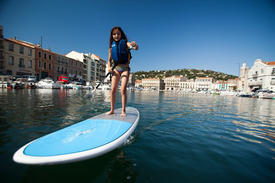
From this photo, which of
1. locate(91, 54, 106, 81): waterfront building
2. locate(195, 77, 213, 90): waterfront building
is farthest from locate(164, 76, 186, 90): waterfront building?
locate(91, 54, 106, 81): waterfront building

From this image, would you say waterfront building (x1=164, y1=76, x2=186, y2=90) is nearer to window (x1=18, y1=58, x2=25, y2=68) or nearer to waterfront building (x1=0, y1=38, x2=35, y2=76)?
waterfront building (x1=0, y1=38, x2=35, y2=76)

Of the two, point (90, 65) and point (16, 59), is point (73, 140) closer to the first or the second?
point (16, 59)

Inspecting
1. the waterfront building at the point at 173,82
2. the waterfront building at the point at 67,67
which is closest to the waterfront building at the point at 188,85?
the waterfront building at the point at 173,82

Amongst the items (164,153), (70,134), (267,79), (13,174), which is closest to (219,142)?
(164,153)

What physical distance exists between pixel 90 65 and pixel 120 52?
57.7 meters

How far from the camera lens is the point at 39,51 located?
3447 cm

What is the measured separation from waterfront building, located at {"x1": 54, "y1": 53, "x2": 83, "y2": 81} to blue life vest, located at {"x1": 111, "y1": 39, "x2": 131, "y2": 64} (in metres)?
43.8

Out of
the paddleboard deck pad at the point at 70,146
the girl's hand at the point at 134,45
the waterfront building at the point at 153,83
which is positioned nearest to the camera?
the paddleboard deck pad at the point at 70,146

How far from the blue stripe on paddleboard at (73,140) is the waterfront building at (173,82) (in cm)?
12964

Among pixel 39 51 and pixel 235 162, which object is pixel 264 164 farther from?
pixel 39 51

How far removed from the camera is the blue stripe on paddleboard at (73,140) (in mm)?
1671

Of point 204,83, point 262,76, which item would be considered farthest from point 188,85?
point 262,76

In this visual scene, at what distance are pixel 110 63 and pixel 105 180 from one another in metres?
3.27

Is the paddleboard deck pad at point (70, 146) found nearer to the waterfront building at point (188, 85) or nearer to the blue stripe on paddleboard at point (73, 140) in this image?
the blue stripe on paddleboard at point (73, 140)
